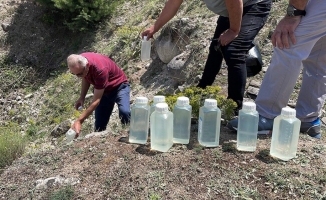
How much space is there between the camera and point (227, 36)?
134 inches

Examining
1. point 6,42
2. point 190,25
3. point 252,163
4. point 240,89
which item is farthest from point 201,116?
point 6,42

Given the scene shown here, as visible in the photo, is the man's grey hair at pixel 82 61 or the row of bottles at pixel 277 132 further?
the man's grey hair at pixel 82 61

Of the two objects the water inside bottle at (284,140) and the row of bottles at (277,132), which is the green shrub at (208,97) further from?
the water inside bottle at (284,140)

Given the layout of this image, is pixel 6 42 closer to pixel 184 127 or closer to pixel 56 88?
pixel 56 88

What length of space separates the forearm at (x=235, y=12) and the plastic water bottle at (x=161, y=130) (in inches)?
40.6

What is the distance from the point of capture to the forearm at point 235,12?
3240 millimetres

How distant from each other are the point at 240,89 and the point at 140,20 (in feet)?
17.2

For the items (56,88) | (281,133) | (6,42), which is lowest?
(56,88)

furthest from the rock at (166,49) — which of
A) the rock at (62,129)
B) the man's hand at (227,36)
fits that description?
the man's hand at (227,36)

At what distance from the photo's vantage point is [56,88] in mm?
8109

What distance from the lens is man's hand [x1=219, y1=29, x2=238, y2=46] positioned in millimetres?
3391

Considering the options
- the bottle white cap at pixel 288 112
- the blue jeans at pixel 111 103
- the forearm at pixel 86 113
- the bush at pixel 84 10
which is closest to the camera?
the bottle white cap at pixel 288 112

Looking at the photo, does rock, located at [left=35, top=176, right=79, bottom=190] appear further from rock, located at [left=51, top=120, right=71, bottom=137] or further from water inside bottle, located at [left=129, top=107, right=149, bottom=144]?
rock, located at [left=51, top=120, right=71, bottom=137]

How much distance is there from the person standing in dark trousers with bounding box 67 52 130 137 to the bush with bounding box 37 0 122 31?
13.7 ft
